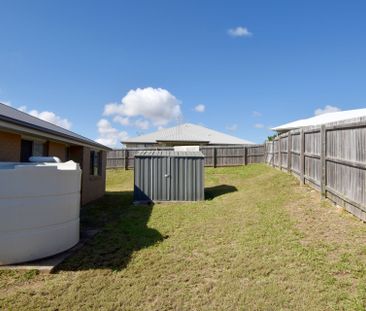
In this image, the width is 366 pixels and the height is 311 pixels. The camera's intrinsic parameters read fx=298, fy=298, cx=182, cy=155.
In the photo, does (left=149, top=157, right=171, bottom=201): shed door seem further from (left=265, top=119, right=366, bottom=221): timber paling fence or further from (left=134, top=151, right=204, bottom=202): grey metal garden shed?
(left=265, top=119, right=366, bottom=221): timber paling fence

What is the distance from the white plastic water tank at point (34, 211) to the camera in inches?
200

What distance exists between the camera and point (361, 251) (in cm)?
505

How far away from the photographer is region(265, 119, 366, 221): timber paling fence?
20.0 ft

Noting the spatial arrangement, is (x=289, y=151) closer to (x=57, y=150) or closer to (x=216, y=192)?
(x=216, y=192)

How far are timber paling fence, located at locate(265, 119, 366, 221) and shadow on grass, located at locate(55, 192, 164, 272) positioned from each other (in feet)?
14.2

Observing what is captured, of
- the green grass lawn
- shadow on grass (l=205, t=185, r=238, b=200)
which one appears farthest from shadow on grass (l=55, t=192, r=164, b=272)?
shadow on grass (l=205, t=185, r=238, b=200)

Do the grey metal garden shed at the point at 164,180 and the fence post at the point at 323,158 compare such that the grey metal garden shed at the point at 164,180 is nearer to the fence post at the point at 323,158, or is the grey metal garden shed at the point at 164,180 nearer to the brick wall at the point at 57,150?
the brick wall at the point at 57,150

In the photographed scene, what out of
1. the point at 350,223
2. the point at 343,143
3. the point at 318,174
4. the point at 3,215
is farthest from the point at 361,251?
the point at 3,215

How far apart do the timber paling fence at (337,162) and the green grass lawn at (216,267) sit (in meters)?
0.40

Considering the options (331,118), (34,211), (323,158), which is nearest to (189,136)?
(331,118)

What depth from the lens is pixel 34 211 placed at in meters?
5.35

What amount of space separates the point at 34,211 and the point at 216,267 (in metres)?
3.38

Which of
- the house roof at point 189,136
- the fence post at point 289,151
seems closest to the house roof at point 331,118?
the house roof at point 189,136

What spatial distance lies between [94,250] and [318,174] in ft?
21.4
